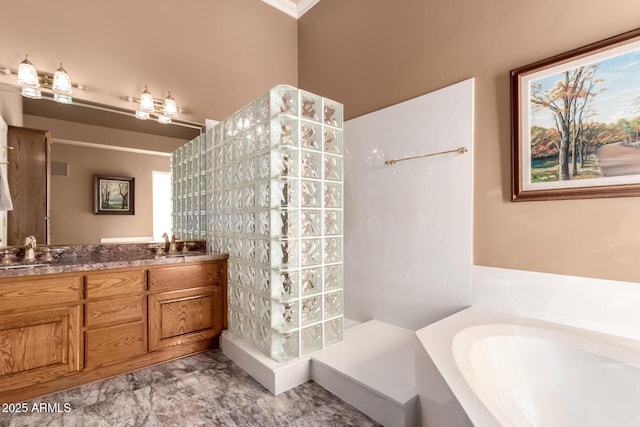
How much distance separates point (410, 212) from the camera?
2.25 metres

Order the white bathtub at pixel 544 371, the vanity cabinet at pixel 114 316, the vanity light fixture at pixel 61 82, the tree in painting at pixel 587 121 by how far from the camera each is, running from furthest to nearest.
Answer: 1. the vanity light fixture at pixel 61 82
2. the vanity cabinet at pixel 114 316
3. the tree in painting at pixel 587 121
4. the white bathtub at pixel 544 371

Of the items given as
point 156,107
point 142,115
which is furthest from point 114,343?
point 156,107

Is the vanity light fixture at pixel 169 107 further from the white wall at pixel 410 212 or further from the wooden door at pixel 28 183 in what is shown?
the white wall at pixel 410 212

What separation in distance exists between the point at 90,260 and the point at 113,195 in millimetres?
504

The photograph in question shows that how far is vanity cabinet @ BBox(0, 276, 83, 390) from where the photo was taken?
1.57 m

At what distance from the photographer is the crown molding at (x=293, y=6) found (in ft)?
10.4

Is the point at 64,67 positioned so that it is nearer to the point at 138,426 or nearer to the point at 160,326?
the point at 160,326

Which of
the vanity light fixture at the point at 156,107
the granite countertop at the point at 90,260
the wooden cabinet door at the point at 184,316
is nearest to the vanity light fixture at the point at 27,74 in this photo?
the vanity light fixture at the point at 156,107

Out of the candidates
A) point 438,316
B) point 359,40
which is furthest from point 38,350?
point 359,40

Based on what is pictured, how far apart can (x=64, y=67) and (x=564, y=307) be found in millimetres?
3426

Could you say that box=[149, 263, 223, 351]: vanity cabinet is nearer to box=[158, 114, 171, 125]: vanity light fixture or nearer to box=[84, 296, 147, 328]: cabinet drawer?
box=[84, 296, 147, 328]: cabinet drawer

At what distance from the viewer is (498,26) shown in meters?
1.83

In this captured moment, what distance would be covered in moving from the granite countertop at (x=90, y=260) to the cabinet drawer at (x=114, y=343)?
39 centimetres

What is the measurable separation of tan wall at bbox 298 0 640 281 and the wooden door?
92.2 inches
